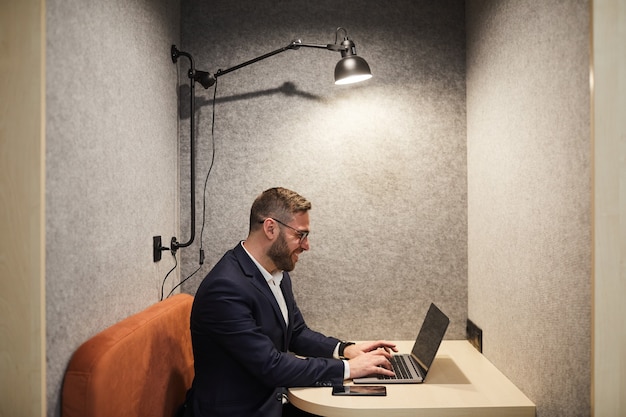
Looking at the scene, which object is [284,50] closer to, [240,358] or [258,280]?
[258,280]

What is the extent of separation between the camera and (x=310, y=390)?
152 centimetres

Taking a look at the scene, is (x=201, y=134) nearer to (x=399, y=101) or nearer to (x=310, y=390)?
(x=399, y=101)

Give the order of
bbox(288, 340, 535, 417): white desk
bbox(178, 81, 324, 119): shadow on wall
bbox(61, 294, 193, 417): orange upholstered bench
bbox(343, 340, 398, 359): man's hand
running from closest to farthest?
bbox(61, 294, 193, 417): orange upholstered bench → bbox(288, 340, 535, 417): white desk → bbox(343, 340, 398, 359): man's hand → bbox(178, 81, 324, 119): shadow on wall

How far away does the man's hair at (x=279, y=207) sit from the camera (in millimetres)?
1718

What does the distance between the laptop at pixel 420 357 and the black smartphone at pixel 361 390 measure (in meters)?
0.05

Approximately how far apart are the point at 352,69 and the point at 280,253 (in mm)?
827

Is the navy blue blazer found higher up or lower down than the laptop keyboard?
higher up
